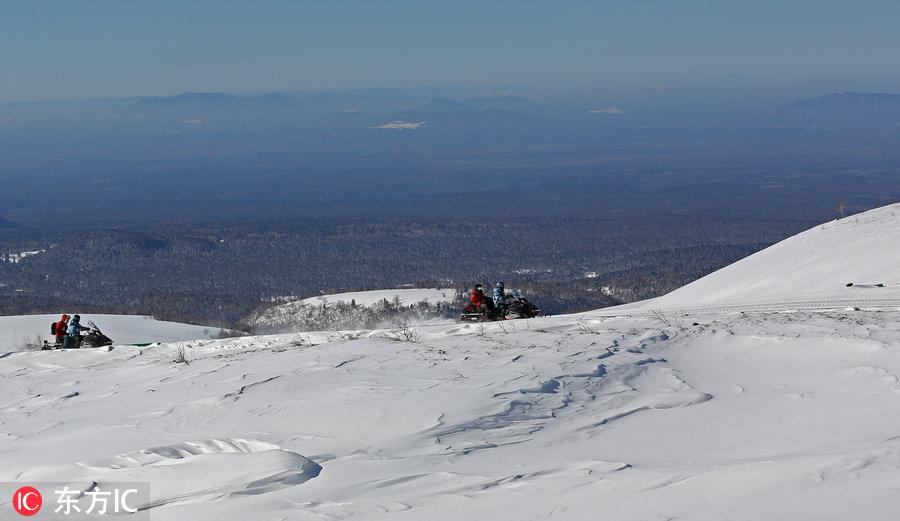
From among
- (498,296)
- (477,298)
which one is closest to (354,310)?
(498,296)

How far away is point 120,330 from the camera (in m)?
Answer: 49.3

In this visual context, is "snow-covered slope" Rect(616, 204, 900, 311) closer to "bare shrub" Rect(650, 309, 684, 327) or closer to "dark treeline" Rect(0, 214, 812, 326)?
"bare shrub" Rect(650, 309, 684, 327)

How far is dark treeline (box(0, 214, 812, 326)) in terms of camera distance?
331 feet

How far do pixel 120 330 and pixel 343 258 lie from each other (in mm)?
99046

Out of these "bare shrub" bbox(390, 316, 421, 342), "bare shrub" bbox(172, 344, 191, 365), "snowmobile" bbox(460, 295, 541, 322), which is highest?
"bare shrub" bbox(390, 316, 421, 342)

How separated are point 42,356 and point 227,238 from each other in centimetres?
14889

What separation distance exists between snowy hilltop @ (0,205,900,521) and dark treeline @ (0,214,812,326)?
65025 millimetres

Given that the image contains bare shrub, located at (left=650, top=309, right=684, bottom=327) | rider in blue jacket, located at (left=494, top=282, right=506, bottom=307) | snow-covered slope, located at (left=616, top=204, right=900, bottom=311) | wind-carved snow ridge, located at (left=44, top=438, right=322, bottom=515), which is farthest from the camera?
rider in blue jacket, located at (left=494, top=282, right=506, bottom=307)

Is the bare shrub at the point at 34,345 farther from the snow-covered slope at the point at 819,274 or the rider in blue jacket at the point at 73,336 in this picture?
the snow-covered slope at the point at 819,274

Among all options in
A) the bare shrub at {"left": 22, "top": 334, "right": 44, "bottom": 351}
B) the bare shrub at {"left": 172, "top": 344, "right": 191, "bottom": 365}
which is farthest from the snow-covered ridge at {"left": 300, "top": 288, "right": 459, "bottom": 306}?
the bare shrub at {"left": 172, "top": 344, "right": 191, "bottom": 365}

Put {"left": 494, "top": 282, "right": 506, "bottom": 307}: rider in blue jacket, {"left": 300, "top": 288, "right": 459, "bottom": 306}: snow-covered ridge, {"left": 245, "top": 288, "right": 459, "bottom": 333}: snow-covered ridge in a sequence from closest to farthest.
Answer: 1. {"left": 494, "top": 282, "right": 506, "bottom": 307}: rider in blue jacket
2. {"left": 245, "top": 288, "right": 459, "bottom": 333}: snow-covered ridge
3. {"left": 300, "top": 288, "right": 459, "bottom": 306}: snow-covered ridge

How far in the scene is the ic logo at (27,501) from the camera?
31.7ft

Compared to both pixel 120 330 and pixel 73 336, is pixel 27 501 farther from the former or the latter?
pixel 120 330

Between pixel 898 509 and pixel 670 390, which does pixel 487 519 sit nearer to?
pixel 898 509
